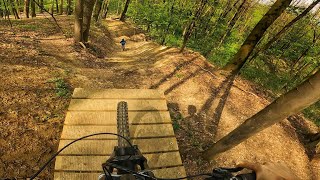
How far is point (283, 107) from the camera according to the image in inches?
165

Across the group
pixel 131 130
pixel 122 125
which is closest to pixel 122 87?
pixel 131 130

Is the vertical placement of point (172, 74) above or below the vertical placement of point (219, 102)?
below

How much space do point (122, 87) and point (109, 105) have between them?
3.75 meters

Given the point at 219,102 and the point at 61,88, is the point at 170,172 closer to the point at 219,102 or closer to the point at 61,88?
the point at 61,88

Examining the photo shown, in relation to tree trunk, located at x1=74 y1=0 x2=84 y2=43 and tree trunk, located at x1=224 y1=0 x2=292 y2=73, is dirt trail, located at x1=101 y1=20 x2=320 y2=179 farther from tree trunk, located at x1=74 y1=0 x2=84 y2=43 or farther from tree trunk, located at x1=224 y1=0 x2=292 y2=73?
tree trunk, located at x1=74 y1=0 x2=84 y2=43

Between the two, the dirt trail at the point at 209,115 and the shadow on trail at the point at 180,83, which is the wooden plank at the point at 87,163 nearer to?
the dirt trail at the point at 209,115

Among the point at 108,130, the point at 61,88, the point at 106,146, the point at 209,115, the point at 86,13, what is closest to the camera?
the point at 106,146

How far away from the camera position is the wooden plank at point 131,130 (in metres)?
5.07

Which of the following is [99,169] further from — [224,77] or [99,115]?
[224,77]

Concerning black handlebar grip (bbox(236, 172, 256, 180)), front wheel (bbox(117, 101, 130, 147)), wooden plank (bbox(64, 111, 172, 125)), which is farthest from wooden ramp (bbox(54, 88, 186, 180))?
black handlebar grip (bbox(236, 172, 256, 180))

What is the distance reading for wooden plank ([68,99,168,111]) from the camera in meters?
5.74

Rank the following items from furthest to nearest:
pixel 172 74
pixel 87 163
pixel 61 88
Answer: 1. pixel 172 74
2. pixel 61 88
3. pixel 87 163

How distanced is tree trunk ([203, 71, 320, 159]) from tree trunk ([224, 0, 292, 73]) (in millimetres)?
6832

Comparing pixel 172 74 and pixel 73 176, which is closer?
pixel 73 176
